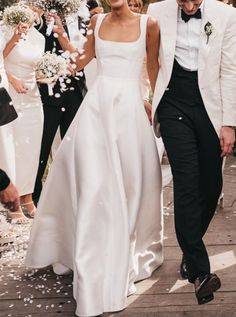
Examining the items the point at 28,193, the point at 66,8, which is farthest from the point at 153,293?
the point at 28,193

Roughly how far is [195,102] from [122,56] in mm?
592

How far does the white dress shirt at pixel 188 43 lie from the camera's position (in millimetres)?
3945

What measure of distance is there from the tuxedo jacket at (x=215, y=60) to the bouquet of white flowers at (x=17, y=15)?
1652 millimetres

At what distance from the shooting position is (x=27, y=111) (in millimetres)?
6027

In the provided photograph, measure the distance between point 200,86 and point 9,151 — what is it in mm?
2451

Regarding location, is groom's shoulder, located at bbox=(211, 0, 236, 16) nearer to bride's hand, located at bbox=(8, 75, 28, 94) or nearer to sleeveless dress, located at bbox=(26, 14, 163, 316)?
sleeveless dress, located at bbox=(26, 14, 163, 316)

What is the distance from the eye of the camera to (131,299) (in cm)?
400

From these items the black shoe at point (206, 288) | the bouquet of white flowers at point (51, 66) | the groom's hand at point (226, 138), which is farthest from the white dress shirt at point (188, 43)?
the bouquet of white flowers at point (51, 66)

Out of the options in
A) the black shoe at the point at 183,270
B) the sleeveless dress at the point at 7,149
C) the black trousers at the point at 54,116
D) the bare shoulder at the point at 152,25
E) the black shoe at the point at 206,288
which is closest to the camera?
the black shoe at the point at 206,288

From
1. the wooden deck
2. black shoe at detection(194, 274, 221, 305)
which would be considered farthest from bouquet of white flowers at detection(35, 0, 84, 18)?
black shoe at detection(194, 274, 221, 305)

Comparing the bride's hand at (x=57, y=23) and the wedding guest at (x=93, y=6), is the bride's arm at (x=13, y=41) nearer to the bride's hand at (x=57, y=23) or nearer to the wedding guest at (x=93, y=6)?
the wedding guest at (x=93, y=6)

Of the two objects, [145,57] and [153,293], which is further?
[145,57]

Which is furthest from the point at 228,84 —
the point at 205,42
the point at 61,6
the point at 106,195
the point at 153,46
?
the point at 61,6

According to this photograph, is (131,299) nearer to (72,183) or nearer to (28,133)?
(72,183)
